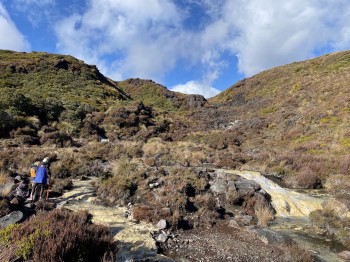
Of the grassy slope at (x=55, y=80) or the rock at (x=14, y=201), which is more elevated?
the grassy slope at (x=55, y=80)

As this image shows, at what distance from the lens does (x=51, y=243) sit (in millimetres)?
6879

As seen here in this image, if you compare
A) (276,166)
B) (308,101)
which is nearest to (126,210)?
(276,166)

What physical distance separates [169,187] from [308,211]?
7.51 metres

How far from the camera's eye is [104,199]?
1691 cm

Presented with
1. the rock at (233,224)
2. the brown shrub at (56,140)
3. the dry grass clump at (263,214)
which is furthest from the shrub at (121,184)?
the brown shrub at (56,140)

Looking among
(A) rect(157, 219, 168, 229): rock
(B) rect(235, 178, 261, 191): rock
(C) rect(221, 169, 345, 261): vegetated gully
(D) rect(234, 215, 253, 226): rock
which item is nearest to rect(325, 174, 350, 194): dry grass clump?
(C) rect(221, 169, 345, 261): vegetated gully

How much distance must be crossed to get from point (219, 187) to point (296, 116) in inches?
1252

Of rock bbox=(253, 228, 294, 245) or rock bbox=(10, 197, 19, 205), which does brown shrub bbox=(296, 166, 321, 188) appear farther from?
rock bbox=(10, 197, 19, 205)

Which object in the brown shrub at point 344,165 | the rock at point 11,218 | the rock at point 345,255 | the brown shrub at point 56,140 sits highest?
the brown shrub at point 56,140

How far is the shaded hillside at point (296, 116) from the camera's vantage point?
91.6ft

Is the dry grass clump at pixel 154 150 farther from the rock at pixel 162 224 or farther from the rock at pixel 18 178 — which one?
the rock at pixel 162 224

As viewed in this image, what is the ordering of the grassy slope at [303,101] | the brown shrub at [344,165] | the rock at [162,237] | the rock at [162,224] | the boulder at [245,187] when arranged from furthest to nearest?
the grassy slope at [303,101] → the brown shrub at [344,165] → the boulder at [245,187] → the rock at [162,224] → the rock at [162,237]

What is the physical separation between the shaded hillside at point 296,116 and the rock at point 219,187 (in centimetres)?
757

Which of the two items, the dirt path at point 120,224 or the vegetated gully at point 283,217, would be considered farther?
the vegetated gully at point 283,217
